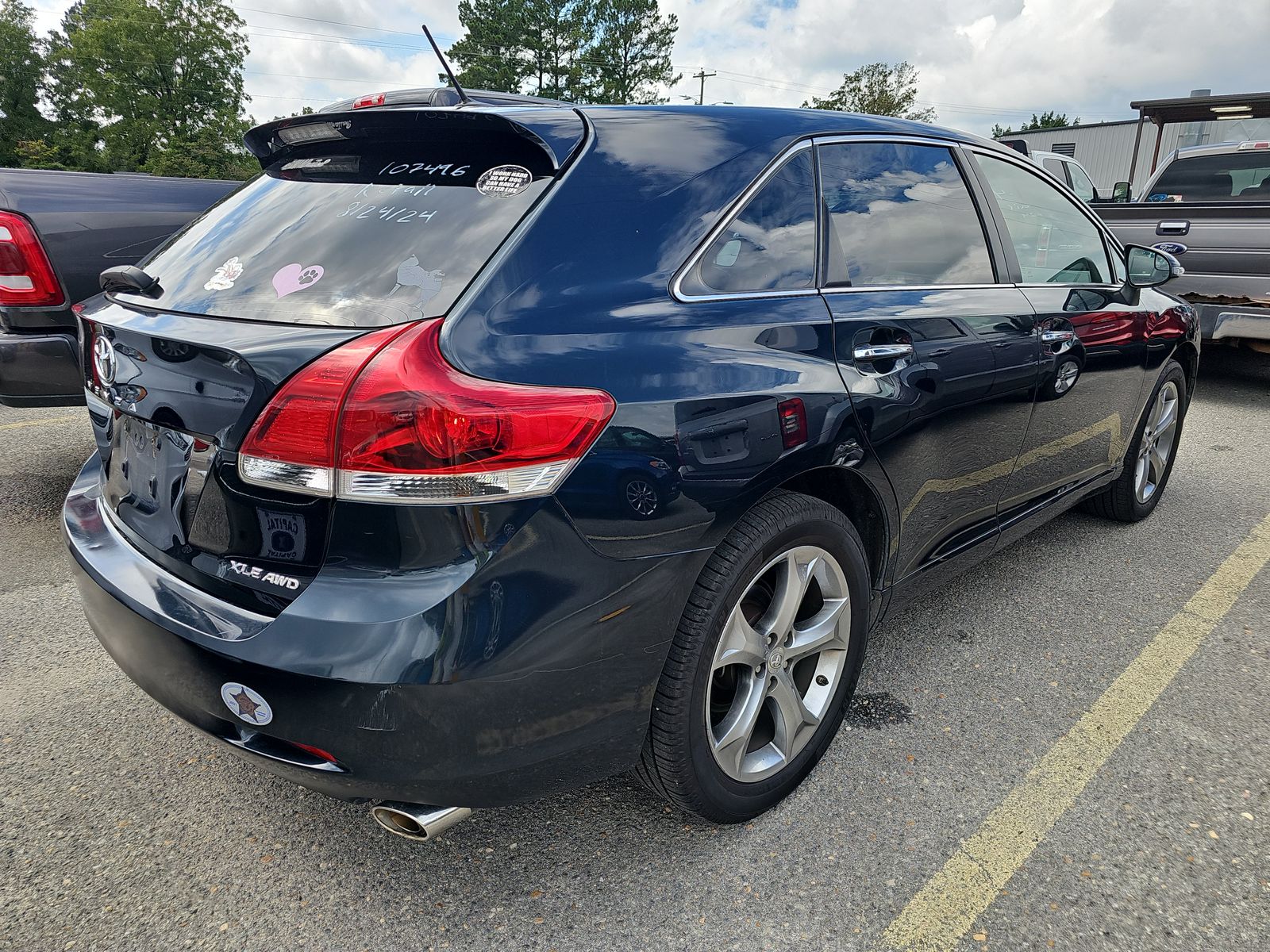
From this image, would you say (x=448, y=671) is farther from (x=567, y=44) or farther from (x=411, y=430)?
(x=567, y=44)

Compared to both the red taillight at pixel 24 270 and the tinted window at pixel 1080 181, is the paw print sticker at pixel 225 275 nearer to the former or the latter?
the red taillight at pixel 24 270

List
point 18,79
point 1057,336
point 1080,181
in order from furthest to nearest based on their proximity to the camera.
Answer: point 18,79
point 1080,181
point 1057,336

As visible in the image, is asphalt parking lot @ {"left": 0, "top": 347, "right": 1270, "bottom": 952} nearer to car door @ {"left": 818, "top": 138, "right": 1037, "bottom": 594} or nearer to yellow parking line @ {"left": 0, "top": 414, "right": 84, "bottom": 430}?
car door @ {"left": 818, "top": 138, "right": 1037, "bottom": 594}

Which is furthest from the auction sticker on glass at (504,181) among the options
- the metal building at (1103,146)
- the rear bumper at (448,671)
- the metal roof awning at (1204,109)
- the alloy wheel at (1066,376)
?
the metal building at (1103,146)

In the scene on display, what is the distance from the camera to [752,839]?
2014 millimetres

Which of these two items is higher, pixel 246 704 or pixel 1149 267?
pixel 1149 267

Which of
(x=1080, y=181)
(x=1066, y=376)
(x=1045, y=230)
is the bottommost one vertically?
(x=1066, y=376)

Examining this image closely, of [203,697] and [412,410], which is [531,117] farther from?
[203,697]

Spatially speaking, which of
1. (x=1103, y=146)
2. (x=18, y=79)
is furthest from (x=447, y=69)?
(x=18, y=79)

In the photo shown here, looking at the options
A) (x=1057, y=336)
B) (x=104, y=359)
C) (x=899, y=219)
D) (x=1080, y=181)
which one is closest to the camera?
(x=104, y=359)

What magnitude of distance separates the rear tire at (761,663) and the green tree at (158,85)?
177 ft

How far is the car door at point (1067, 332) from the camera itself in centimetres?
284

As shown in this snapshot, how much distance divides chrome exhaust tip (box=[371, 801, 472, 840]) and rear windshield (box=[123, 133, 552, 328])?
90 cm

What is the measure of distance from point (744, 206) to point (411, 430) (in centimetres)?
98
